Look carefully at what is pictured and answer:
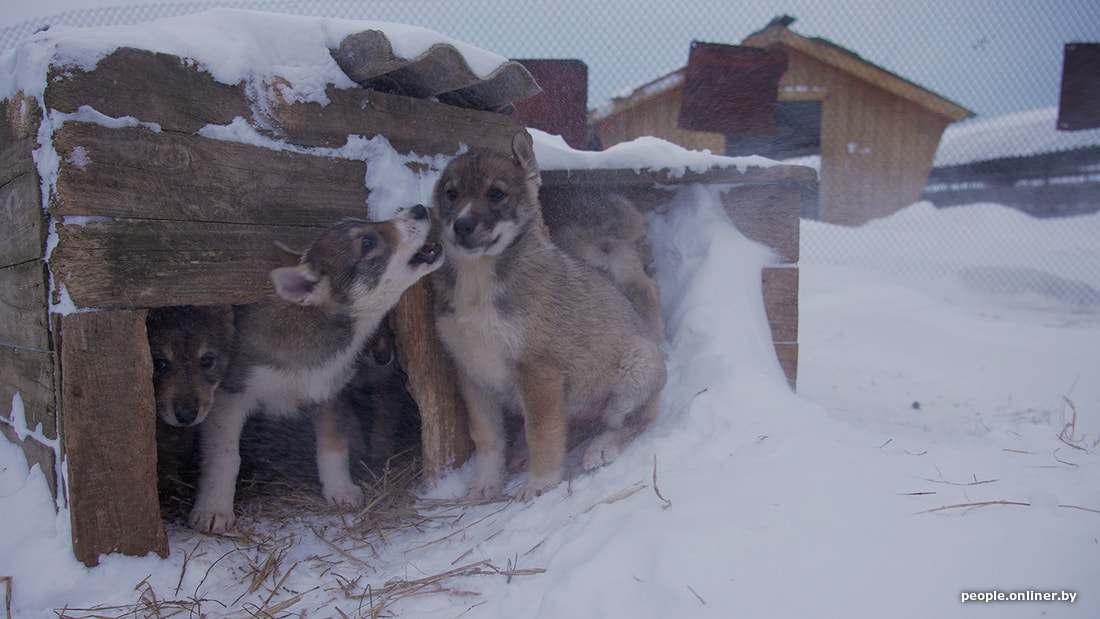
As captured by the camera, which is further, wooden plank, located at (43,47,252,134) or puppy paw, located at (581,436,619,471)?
puppy paw, located at (581,436,619,471)

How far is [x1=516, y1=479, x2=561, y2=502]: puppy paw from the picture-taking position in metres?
3.69

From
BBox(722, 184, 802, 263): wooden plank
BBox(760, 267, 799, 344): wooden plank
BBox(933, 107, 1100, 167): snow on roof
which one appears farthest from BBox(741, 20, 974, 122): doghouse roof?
BBox(760, 267, 799, 344): wooden plank

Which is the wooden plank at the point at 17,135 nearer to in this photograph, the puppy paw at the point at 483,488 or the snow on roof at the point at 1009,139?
the puppy paw at the point at 483,488

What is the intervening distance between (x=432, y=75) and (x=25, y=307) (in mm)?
2186

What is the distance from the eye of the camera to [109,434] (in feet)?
9.48

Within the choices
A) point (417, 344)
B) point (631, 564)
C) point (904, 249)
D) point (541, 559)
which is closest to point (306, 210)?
point (417, 344)

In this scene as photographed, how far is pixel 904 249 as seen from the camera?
10.9 metres

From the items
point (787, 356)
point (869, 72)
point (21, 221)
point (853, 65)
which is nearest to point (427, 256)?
point (21, 221)

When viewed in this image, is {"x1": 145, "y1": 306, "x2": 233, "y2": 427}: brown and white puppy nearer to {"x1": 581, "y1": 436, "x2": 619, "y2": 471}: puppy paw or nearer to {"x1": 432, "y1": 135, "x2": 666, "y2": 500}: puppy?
{"x1": 432, "y1": 135, "x2": 666, "y2": 500}: puppy

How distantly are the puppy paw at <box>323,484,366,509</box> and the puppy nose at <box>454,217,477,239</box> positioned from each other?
5.51ft

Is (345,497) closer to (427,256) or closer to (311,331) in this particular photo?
(311,331)

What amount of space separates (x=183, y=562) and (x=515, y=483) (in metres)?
1.75

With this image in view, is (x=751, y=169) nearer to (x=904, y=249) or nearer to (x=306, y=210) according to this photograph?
(x=306, y=210)

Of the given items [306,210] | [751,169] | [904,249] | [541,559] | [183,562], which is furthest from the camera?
[904,249]
